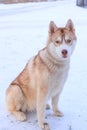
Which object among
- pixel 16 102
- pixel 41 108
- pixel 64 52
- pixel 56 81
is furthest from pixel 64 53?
pixel 16 102

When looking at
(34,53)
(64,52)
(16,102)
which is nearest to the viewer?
Result: (64,52)

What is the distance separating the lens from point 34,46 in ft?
29.6

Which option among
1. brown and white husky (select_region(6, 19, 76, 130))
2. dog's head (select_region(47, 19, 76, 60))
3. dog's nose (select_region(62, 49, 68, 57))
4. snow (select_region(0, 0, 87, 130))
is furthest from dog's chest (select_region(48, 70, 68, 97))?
snow (select_region(0, 0, 87, 130))

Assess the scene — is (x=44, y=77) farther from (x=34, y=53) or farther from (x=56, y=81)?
(x=34, y=53)

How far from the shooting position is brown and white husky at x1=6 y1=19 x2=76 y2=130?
13.4 feet

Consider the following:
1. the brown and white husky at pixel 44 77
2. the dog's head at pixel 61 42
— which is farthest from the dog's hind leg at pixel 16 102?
the dog's head at pixel 61 42

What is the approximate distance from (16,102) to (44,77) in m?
0.54

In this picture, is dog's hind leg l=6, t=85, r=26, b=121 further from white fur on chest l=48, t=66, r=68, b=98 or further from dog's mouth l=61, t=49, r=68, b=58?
dog's mouth l=61, t=49, r=68, b=58

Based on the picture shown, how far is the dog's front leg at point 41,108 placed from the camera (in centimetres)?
427

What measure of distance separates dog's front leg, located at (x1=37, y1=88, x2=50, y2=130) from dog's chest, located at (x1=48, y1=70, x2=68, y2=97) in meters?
0.09

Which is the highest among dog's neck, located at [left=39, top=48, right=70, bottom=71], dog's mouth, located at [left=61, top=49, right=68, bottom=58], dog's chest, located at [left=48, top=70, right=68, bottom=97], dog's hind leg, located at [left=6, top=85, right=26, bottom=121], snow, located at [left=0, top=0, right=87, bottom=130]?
dog's mouth, located at [left=61, top=49, right=68, bottom=58]

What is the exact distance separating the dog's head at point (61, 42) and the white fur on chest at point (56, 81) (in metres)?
0.20

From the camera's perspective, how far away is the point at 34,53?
831cm

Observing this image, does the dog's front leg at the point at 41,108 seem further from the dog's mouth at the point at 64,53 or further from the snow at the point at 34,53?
the dog's mouth at the point at 64,53
